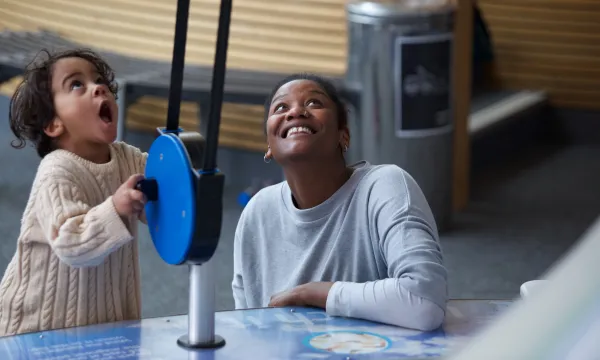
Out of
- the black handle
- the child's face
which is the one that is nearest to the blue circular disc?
the black handle

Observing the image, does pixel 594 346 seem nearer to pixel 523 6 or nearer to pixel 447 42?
pixel 447 42

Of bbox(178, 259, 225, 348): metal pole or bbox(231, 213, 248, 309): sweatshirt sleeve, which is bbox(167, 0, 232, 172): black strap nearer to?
bbox(178, 259, 225, 348): metal pole

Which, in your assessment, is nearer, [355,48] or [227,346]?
[227,346]

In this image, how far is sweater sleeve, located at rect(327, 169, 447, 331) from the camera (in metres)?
1.40

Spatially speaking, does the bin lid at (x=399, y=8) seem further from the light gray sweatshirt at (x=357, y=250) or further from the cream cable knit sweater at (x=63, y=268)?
the cream cable knit sweater at (x=63, y=268)

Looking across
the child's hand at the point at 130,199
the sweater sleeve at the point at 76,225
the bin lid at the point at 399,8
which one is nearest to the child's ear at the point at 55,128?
the sweater sleeve at the point at 76,225

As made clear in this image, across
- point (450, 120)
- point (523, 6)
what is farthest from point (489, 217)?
point (523, 6)

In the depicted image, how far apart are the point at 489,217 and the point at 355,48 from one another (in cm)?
120

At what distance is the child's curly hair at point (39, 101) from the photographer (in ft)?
5.48

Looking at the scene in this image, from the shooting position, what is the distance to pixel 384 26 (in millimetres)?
4605

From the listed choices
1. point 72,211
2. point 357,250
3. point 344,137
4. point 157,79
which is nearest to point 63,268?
point 72,211

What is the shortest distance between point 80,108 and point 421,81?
3.23m

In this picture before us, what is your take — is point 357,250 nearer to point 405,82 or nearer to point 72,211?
point 72,211

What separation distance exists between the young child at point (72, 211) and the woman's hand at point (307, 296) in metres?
0.25
